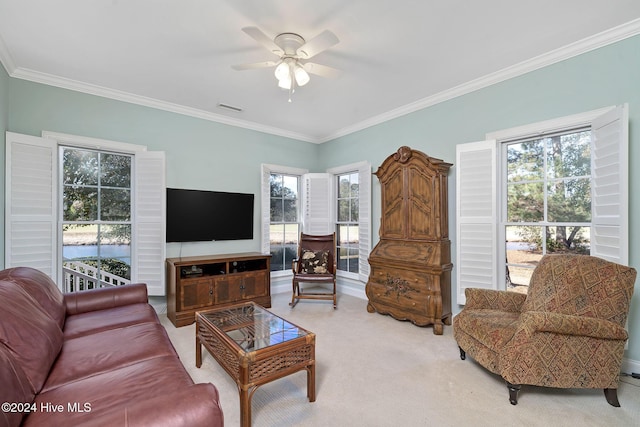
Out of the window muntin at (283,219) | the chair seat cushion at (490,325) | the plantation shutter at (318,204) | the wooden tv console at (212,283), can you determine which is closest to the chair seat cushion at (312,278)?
the wooden tv console at (212,283)

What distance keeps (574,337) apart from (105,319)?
10.9ft

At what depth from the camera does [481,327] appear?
2.21 metres

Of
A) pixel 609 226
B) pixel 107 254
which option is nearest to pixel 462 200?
pixel 609 226

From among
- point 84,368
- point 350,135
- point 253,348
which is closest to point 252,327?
point 253,348

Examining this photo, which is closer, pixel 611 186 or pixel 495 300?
pixel 611 186

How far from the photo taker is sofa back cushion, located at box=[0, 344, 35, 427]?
971 millimetres

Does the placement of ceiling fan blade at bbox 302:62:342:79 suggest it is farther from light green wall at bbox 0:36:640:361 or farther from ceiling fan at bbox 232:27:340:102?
light green wall at bbox 0:36:640:361

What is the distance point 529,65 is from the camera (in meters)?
2.80

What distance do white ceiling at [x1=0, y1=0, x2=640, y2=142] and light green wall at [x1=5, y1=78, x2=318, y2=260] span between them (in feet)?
0.59

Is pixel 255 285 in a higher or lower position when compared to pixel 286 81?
lower

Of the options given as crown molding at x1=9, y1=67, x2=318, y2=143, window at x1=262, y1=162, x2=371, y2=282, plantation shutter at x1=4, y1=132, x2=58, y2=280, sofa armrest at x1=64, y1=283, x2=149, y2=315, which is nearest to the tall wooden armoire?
window at x1=262, y1=162, x2=371, y2=282

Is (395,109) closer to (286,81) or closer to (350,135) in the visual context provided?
(350,135)

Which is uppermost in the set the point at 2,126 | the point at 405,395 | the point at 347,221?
the point at 2,126

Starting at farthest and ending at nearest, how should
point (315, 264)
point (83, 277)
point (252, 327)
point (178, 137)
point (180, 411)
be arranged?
point (315, 264) → point (178, 137) → point (83, 277) → point (252, 327) → point (180, 411)
